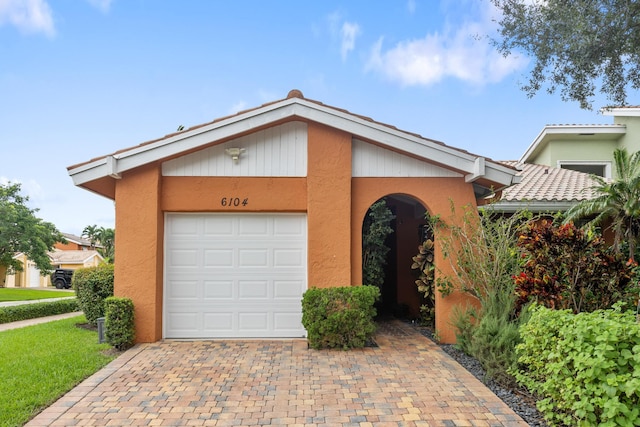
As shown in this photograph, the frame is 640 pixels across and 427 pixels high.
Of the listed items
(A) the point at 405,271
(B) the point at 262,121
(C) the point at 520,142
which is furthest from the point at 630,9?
(C) the point at 520,142

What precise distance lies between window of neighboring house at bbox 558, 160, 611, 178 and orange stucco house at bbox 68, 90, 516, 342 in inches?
443

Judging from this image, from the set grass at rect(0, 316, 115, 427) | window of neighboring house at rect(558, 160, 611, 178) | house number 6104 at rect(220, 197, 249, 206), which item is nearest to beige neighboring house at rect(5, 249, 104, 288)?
grass at rect(0, 316, 115, 427)

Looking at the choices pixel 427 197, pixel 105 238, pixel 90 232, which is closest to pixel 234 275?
pixel 427 197

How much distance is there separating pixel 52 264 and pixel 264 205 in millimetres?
51621

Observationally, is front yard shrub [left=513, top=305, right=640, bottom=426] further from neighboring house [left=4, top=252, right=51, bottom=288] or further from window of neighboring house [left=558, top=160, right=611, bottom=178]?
neighboring house [left=4, top=252, right=51, bottom=288]

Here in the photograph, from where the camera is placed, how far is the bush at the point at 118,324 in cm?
809

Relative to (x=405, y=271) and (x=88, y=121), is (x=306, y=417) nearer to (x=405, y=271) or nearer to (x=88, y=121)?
(x=405, y=271)

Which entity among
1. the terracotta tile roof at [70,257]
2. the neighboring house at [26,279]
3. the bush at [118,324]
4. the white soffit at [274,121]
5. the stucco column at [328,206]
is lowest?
the neighboring house at [26,279]

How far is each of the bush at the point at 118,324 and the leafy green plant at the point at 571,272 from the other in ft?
24.4

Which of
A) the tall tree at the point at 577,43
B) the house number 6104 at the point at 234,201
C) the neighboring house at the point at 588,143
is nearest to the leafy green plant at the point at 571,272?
the tall tree at the point at 577,43

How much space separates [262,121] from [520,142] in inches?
637

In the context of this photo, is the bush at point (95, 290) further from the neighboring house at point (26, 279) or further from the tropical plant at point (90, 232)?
the tropical plant at point (90, 232)

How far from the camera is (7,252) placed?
1217 inches

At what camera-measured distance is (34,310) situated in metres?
16.4
